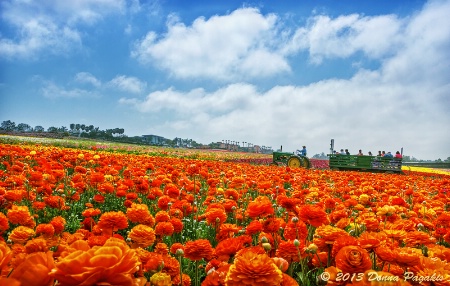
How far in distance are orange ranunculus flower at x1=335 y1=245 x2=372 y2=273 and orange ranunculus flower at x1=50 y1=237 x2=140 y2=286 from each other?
82 centimetres

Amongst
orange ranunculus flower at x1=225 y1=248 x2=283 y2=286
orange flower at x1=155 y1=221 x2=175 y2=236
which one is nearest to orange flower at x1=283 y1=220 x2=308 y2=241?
orange flower at x1=155 y1=221 x2=175 y2=236

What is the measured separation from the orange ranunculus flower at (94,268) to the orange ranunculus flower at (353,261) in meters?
0.82

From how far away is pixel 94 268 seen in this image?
33.1 inches

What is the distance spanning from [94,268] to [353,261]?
3.04 feet

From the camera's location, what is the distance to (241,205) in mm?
5086

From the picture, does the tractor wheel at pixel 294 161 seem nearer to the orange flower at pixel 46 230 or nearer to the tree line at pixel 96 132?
the orange flower at pixel 46 230

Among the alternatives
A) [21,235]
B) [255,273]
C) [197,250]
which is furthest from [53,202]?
[255,273]

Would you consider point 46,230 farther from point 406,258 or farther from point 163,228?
point 406,258

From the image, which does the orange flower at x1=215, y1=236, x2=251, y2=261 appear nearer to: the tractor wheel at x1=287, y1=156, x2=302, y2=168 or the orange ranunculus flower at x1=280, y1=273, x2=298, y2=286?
the orange ranunculus flower at x1=280, y1=273, x2=298, y2=286

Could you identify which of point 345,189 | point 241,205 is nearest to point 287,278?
point 241,205

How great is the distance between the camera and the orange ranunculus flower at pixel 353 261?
49.6 inches

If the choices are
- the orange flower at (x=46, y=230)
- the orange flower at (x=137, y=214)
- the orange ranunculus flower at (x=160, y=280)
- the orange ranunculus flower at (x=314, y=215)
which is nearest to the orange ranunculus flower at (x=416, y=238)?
the orange ranunculus flower at (x=314, y=215)

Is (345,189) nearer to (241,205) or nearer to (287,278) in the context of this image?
(241,205)

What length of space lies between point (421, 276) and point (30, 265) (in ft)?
4.74
